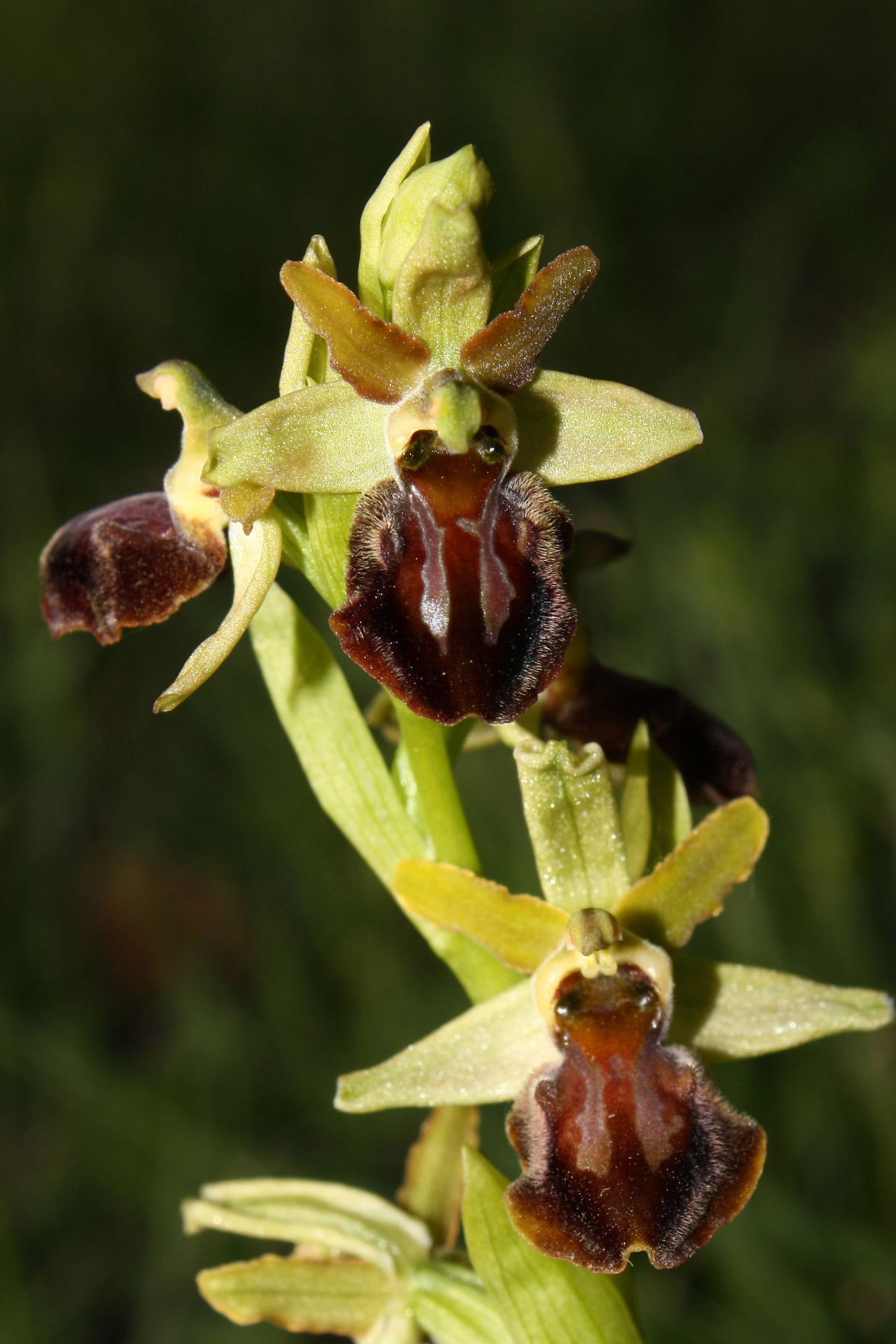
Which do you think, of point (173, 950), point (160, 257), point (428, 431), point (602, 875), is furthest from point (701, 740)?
point (160, 257)

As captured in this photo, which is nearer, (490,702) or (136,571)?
(490,702)

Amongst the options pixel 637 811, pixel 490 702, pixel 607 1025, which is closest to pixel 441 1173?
pixel 607 1025

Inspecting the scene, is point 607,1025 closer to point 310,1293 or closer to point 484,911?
Result: point 484,911

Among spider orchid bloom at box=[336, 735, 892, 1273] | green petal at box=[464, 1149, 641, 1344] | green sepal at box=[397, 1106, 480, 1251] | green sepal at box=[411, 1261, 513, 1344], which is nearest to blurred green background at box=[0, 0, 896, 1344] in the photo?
green sepal at box=[397, 1106, 480, 1251]

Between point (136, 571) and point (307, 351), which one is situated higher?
point (307, 351)

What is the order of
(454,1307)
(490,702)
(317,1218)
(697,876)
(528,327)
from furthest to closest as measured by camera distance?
1. (317,1218)
2. (454,1307)
3. (697,876)
4. (528,327)
5. (490,702)

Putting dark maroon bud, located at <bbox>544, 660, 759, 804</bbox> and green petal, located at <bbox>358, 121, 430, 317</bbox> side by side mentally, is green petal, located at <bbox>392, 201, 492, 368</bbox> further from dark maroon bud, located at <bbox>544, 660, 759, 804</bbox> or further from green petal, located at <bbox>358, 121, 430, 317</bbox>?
dark maroon bud, located at <bbox>544, 660, 759, 804</bbox>
